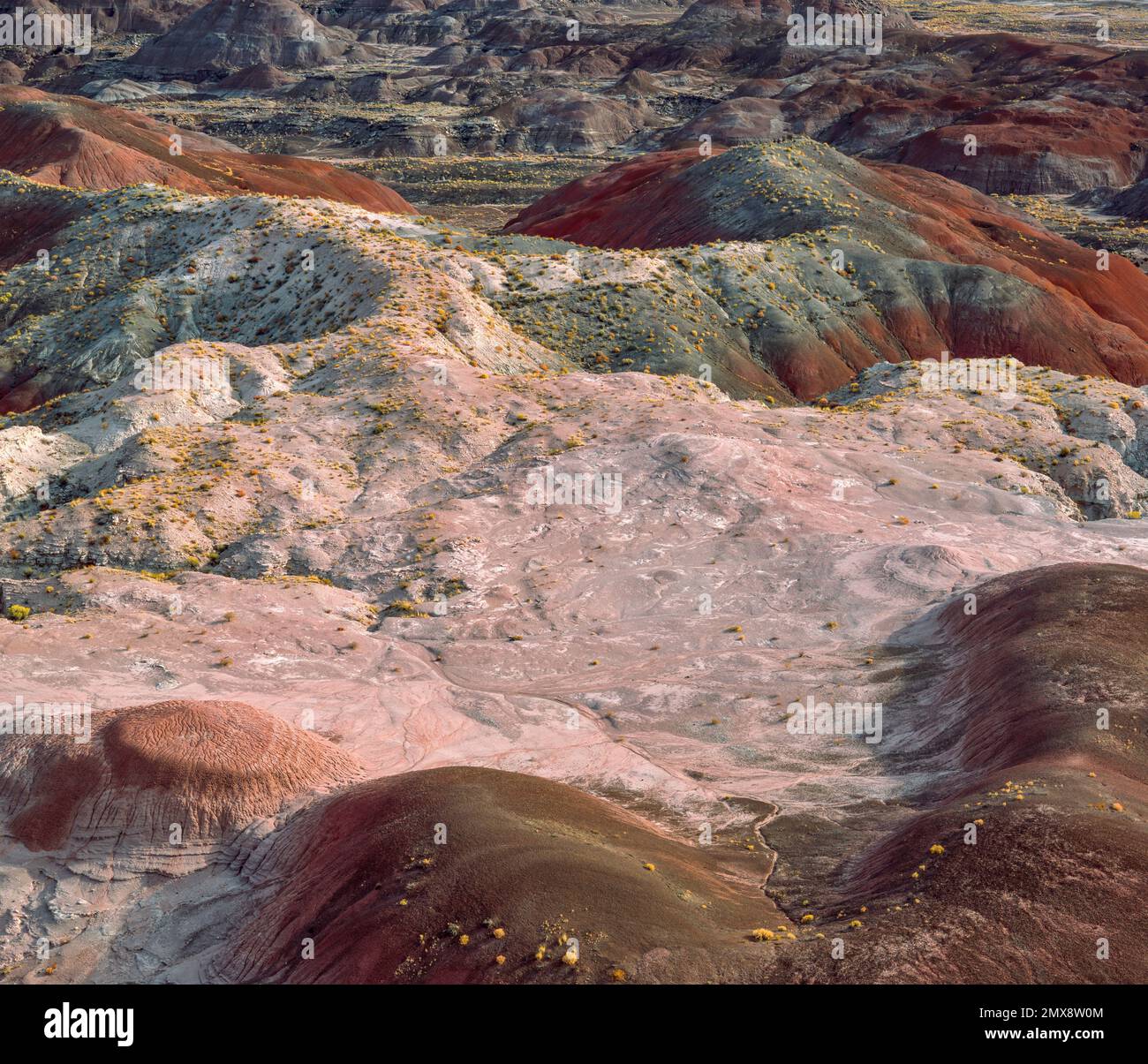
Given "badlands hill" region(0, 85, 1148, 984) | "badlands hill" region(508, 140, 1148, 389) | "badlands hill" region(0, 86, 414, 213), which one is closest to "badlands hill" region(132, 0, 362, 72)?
"badlands hill" region(0, 86, 414, 213)

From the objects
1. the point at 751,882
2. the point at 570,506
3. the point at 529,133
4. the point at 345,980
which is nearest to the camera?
the point at 345,980

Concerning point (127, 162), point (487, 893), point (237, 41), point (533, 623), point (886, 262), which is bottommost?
point (533, 623)

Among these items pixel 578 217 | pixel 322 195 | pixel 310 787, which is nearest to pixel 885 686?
pixel 310 787

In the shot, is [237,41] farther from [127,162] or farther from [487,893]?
[487,893]

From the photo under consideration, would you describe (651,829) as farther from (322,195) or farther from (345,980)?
(322,195)

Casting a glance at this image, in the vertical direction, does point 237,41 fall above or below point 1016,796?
above

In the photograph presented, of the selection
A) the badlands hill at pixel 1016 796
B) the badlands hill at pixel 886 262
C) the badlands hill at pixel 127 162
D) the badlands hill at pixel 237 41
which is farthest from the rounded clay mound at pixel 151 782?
the badlands hill at pixel 237 41

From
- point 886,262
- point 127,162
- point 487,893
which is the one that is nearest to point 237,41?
point 127,162

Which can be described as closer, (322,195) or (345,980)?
(345,980)
